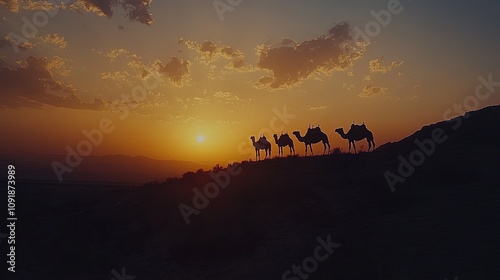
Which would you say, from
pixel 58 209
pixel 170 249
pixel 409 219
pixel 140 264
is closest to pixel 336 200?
pixel 409 219

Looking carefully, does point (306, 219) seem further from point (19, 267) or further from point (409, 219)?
point (19, 267)

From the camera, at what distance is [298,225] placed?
Answer: 24.1 meters

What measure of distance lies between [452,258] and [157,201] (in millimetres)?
18417

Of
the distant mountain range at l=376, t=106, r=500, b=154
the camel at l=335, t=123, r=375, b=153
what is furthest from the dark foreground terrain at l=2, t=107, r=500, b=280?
the camel at l=335, t=123, r=375, b=153

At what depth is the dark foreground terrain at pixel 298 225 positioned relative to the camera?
19.4 meters

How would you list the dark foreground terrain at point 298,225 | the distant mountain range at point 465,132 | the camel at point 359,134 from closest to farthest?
the dark foreground terrain at point 298,225, the distant mountain range at point 465,132, the camel at point 359,134

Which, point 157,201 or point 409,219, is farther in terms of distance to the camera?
point 157,201

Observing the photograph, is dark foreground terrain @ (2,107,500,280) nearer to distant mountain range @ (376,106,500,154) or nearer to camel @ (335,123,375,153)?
distant mountain range @ (376,106,500,154)

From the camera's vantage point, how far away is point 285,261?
2052 cm

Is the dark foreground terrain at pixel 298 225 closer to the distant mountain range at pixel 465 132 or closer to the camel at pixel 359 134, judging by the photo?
the distant mountain range at pixel 465 132

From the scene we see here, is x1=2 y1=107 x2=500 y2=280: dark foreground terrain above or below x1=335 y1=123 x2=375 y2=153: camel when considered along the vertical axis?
below

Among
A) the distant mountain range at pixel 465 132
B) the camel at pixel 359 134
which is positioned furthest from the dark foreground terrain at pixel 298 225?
the camel at pixel 359 134

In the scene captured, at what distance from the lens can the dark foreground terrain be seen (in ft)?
63.8

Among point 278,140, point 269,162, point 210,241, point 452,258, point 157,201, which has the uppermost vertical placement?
point 278,140
